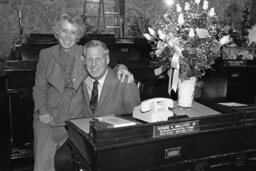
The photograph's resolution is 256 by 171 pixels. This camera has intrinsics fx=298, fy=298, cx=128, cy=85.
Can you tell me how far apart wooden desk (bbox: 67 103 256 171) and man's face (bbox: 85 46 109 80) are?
44cm

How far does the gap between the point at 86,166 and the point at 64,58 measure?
4.09ft

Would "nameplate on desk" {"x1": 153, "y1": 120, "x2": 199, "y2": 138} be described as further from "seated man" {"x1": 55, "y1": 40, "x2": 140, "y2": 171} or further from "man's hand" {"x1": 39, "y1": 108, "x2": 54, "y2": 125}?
"man's hand" {"x1": 39, "y1": 108, "x2": 54, "y2": 125}

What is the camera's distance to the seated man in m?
2.31

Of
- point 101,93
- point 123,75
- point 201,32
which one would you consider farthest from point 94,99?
point 201,32

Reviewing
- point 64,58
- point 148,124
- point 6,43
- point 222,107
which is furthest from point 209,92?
point 6,43

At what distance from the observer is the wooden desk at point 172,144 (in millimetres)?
1730

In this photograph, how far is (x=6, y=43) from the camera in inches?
297

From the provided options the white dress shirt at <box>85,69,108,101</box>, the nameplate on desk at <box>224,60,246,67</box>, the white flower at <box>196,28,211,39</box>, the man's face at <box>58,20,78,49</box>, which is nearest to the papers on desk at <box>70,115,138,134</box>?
the white dress shirt at <box>85,69,108,101</box>

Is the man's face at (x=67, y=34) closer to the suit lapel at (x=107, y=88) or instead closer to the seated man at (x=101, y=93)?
the seated man at (x=101, y=93)

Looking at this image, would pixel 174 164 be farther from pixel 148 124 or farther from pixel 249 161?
pixel 249 161

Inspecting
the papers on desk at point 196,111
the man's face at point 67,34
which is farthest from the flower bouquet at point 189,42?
the man's face at point 67,34

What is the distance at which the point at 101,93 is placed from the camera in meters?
2.30

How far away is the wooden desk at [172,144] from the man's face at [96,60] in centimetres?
44

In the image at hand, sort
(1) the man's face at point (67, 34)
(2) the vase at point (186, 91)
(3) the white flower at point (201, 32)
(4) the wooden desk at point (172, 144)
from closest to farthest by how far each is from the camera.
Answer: (4) the wooden desk at point (172, 144) → (3) the white flower at point (201, 32) → (2) the vase at point (186, 91) → (1) the man's face at point (67, 34)
